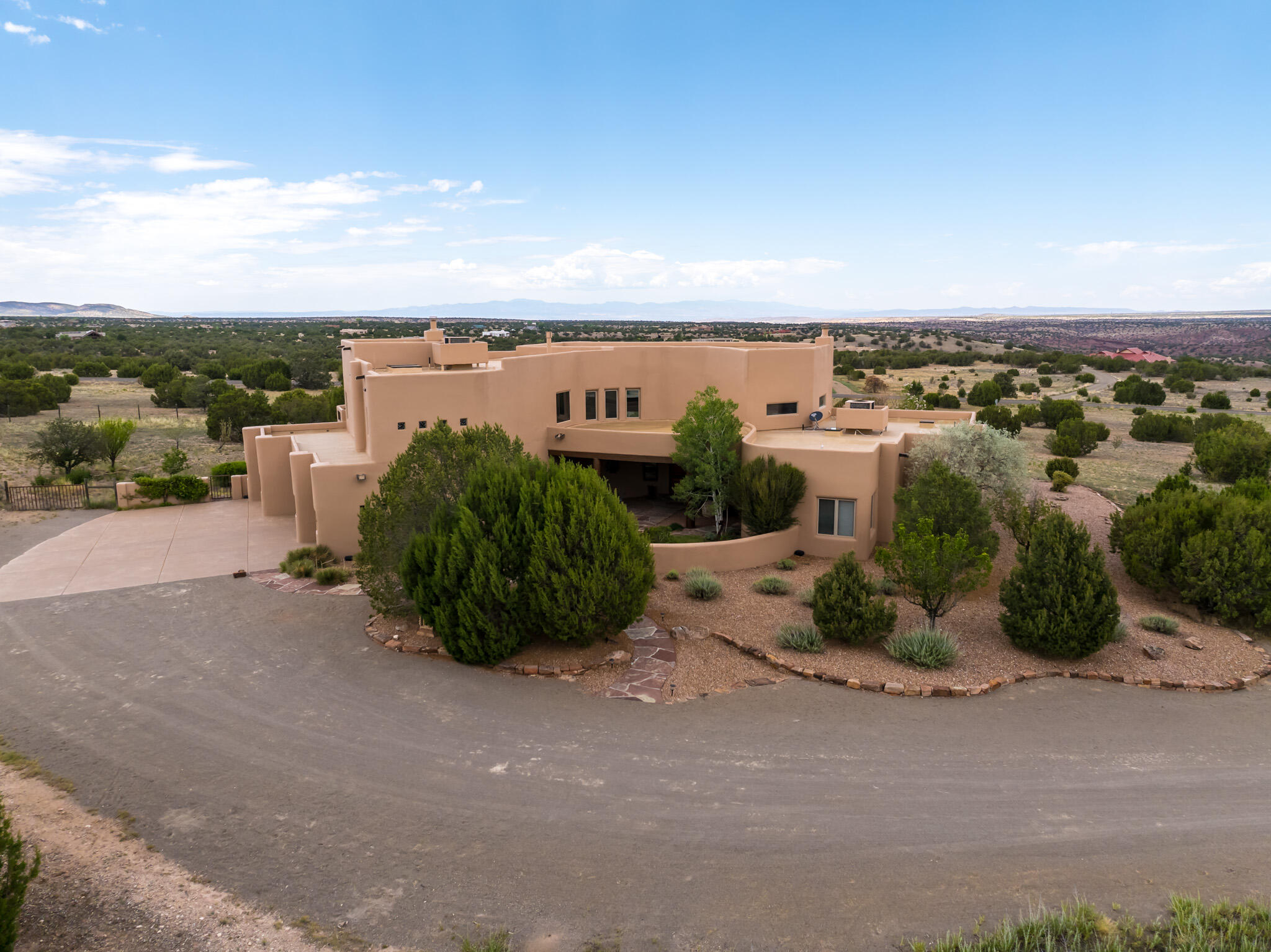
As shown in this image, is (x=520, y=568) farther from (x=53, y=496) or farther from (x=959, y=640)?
Result: (x=53, y=496)

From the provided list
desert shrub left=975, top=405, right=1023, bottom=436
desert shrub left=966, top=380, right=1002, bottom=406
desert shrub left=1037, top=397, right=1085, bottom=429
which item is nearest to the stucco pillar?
desert shrub left=975, top=405, right=1023, bottom=436

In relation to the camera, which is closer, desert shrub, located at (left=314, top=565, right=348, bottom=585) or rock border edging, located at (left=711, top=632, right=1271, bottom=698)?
rock border edging, located at (left=711, top=632, right=1271, bottom=698)

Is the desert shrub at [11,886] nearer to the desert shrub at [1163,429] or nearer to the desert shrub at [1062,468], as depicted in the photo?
the desert shrub at [1062,468]

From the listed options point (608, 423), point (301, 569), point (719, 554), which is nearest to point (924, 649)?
point (719, 554)

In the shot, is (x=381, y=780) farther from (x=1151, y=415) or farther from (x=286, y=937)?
(x=1151, y=415)

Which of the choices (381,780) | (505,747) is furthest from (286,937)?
(505,747)

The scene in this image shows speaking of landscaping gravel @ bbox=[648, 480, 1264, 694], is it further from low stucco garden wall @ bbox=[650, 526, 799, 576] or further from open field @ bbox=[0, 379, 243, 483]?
open field @ bbox=[0, 379, 243, 483]
